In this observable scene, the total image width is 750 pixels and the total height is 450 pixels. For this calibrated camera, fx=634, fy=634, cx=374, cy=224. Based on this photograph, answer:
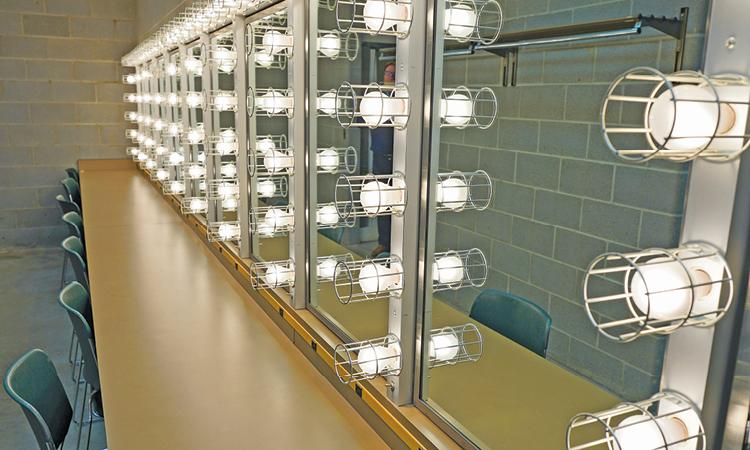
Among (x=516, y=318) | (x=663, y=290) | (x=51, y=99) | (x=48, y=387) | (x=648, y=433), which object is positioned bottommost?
(x=48, y=387)

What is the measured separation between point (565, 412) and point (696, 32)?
1.80m

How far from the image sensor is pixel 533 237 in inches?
151

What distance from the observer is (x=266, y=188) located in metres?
3.01

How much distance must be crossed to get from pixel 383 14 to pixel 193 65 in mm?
2672

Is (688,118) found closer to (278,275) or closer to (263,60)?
(278,275)

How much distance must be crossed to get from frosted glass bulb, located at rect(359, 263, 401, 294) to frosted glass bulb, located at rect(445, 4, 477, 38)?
63 centimetres

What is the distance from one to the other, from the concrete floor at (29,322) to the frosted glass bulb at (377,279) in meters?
2.27

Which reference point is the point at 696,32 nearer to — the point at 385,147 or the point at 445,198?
the point at 385,147

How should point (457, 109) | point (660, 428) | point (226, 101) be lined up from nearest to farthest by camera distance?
point (660, 428) < point (457, 109) < point (226, 101)

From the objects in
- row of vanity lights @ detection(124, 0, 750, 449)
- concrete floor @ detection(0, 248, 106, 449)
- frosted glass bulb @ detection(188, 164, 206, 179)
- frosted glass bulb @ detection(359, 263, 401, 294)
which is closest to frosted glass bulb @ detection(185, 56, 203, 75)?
row of vanity lights @ detection(124, 0, 750, 449)

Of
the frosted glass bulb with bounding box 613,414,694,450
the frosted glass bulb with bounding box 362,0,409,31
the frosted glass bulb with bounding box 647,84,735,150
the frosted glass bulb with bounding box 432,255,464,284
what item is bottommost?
the frosted glass bulb with bounding box 613,414,694,450

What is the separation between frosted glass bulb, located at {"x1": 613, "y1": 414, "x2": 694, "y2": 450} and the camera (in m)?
0.93

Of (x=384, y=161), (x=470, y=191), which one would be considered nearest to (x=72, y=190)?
(x=384, y=161)

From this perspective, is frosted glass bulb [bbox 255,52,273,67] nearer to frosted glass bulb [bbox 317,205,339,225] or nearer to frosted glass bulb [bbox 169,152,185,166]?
frosted glass bulb [bbox 317,205,339,225]
